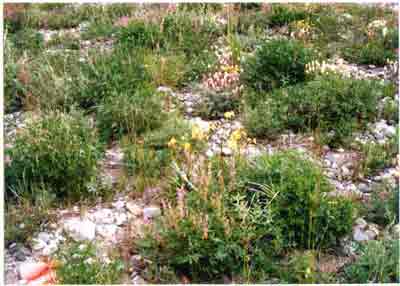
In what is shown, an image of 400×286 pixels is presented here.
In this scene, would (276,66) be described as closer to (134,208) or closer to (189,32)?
(189,32)

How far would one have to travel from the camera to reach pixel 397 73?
7.99 m

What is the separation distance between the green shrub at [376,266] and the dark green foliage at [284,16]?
5.82 m

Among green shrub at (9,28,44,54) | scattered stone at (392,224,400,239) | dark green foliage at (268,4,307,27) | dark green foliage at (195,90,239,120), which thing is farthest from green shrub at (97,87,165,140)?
dark green foliage at (268,4,307,27)

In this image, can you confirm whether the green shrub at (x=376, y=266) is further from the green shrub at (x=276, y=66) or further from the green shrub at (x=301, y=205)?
the green shrub at (x=276, y=66)

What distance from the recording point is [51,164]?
5785mm

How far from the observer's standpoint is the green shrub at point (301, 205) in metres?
5.04

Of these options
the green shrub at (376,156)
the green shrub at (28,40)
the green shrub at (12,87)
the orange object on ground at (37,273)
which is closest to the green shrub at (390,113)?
the green shrub at (376,156)

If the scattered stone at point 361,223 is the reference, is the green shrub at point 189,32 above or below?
above

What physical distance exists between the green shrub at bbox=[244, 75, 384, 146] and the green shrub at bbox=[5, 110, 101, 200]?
6.65 ft

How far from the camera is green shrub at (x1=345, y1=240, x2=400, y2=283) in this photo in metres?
4.61

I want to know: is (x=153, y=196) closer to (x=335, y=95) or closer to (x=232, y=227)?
(x=232, y=227)

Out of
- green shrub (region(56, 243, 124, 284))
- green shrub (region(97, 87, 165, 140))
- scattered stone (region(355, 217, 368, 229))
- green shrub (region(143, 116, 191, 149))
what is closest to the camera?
green shrub (region(56, 243, 124, 284))

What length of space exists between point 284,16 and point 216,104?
3199mm

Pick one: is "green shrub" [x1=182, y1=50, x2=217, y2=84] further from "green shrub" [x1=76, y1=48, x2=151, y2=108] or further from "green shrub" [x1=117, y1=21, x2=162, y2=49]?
"green shrub" [x1=117, y1=21, x2=162, y2=49]
